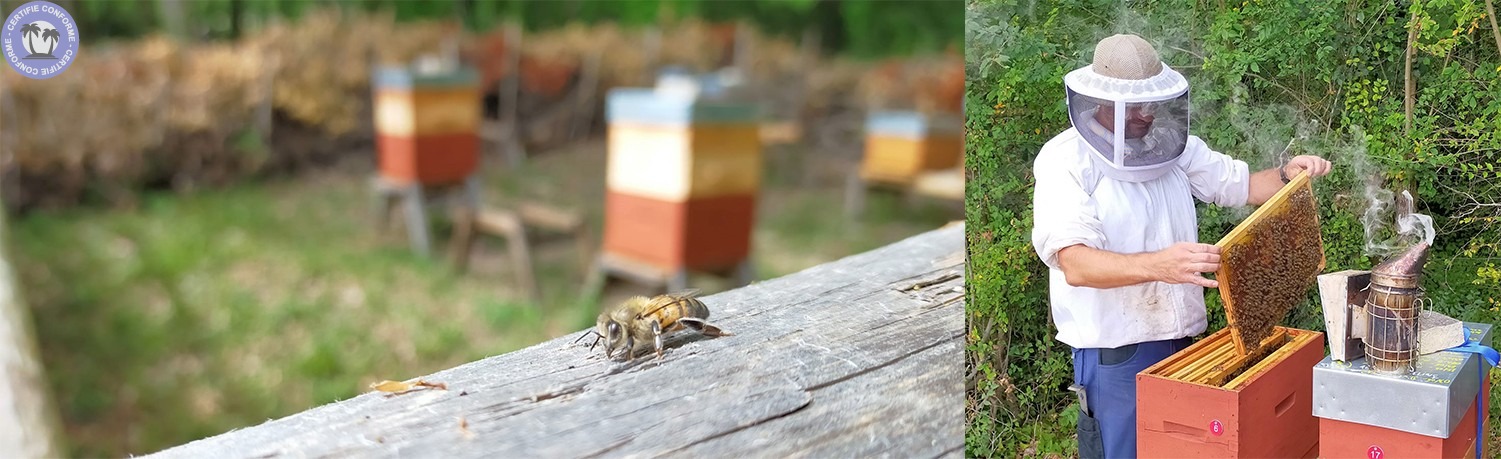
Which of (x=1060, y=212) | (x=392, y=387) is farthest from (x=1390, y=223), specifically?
(x=392, y=387)

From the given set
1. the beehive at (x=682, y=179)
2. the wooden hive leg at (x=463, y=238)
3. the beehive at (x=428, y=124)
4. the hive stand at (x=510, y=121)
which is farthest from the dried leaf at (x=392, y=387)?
the hive stand at (x=510, y=121)

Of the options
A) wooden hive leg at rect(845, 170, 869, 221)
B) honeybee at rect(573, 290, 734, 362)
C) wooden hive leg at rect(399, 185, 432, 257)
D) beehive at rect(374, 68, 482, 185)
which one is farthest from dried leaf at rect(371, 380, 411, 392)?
wooden hive leg at rect(845, 170, 869, 221)

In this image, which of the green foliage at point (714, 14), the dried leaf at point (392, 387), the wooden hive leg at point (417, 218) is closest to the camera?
the dried leaf at point (392, 387)

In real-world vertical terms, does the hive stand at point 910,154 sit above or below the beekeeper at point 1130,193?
below

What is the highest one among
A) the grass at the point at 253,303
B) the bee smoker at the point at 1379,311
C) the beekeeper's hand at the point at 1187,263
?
the beekeeper's hand at the point at 1187,263

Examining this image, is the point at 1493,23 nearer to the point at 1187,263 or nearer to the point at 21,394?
the point at 1187,263

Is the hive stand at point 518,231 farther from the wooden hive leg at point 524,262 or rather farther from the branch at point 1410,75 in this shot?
the branch at point 1410,75
